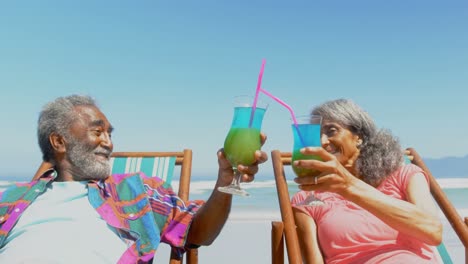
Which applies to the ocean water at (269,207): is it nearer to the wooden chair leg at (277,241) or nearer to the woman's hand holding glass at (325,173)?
the wooden chair leg at (277,241)

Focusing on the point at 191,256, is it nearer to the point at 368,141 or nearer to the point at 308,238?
the point at 308,238

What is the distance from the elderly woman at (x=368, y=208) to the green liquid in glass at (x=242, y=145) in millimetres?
295

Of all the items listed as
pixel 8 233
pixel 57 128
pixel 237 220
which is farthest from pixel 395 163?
pixel 237 220

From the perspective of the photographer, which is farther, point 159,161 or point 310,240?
point 159,161

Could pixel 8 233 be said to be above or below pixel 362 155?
below

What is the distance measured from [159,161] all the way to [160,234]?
0.94m

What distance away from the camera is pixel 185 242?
2389 mm

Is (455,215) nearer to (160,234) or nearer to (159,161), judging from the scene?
(160,234)

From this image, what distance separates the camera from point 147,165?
10.8 feet

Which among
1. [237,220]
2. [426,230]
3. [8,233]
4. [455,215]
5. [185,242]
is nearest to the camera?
[426,230]

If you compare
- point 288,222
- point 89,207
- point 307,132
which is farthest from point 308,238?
point 89,207

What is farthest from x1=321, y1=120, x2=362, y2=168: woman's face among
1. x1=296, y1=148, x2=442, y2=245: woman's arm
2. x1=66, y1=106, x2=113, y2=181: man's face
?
x1=66, y1=106, x2=113, y2=181: man's face

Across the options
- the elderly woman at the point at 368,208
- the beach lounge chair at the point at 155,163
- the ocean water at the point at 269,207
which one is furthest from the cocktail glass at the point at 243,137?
the ocean water at the point at 269,207

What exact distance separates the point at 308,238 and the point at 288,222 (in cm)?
34
